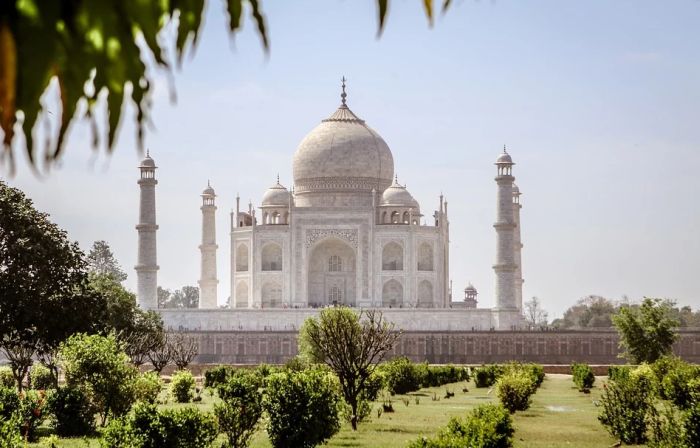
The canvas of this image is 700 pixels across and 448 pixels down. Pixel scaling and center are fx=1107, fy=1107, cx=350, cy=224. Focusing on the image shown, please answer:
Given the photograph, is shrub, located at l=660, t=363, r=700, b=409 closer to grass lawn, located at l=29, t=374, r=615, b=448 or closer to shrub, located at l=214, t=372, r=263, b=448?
grass lawn, located at l=29, t=374, r=615, b=448

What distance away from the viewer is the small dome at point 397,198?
5647 centimetres

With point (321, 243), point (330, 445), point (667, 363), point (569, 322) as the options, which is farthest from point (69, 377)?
point (569, 322)

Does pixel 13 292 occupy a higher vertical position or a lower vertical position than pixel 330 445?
higher

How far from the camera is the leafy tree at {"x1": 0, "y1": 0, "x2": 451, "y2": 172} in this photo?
1.46 metres

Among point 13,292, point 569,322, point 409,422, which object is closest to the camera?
point 409,422

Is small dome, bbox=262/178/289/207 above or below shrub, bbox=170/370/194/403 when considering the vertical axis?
A: above

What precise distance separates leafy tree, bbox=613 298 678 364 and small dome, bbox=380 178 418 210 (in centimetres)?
2344

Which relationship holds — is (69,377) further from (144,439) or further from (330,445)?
(144,439)

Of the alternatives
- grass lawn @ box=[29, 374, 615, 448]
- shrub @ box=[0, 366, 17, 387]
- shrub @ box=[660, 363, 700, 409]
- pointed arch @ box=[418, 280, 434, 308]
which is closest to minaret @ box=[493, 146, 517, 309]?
pointed arch @ box=[418, 280, 434, 308]

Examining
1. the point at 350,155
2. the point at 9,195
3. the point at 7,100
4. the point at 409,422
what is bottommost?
the point at 409,422

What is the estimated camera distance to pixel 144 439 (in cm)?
1184

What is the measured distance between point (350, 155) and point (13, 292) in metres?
37.0

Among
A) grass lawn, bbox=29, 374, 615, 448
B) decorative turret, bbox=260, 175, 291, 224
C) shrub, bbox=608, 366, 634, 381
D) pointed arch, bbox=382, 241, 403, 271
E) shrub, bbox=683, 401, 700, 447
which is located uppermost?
decorative turret, bbox=260, 175, 291, 224

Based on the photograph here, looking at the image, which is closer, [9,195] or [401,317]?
[9,195]
